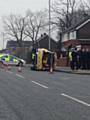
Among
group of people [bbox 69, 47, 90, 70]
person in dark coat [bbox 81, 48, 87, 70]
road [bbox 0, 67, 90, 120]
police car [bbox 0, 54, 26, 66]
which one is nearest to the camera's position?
road [bbox 0, 67, 90, 120]

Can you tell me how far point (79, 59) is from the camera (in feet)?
137

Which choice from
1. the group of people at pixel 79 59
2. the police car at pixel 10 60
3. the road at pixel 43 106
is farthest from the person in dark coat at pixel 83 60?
the road at pixel 43 106

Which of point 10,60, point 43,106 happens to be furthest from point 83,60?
point 43,106

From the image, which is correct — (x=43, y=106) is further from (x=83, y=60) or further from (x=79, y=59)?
(x=83, y=60)

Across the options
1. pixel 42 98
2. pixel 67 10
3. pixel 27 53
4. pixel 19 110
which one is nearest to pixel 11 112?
pixel 19 110

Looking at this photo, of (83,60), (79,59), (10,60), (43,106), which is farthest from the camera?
(10,60)

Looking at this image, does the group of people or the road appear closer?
the road

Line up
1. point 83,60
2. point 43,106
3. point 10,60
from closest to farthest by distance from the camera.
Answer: point 43,106 → point 83,60 → point 10,60

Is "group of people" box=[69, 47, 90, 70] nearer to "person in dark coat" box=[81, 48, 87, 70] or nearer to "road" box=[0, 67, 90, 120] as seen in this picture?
"person in dark coat" box=[81, 48, 87, 70]

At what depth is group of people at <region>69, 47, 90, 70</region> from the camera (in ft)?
134

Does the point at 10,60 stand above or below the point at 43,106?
above

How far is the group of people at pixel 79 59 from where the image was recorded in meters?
40.8

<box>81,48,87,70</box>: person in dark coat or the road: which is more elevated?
<box>81,48,87,70</box>: person in dark coat

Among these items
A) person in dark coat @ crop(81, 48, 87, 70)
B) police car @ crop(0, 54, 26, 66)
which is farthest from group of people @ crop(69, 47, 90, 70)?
police car @ crop(0, 54, 26, 66)
